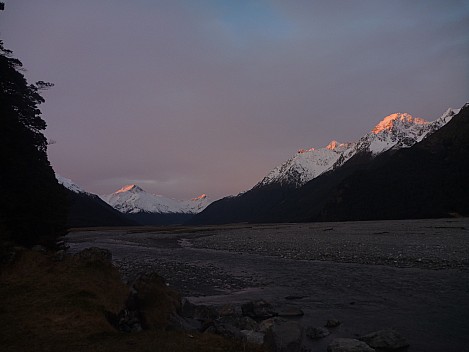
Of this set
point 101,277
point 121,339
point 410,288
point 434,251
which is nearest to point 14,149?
point 101,277

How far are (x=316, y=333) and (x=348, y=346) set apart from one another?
8.48 ft

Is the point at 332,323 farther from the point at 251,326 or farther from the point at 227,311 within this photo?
the point at 227,311

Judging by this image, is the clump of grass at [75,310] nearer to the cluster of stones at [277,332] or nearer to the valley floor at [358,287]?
the cluster of stones at [277,332]

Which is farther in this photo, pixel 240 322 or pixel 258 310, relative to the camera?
pixel 258 310

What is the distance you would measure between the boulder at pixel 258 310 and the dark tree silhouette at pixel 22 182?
1729 cm

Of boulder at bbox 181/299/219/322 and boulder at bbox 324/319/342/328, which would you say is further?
boulder at bbox 181/299/219/322

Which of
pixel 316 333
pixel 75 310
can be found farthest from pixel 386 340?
pixel 75 310

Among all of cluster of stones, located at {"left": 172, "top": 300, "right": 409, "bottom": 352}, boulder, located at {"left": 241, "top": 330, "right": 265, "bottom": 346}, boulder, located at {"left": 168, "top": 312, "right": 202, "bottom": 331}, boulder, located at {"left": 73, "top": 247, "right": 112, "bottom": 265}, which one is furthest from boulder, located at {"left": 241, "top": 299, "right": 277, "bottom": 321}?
boulder, located at {"left": 73, "top": 247, "right": 112, "bottom": 265}

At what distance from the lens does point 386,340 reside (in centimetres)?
1578

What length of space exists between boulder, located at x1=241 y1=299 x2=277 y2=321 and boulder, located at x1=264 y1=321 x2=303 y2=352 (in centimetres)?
328

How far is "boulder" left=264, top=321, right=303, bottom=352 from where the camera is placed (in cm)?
1573

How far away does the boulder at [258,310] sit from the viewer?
2108 centimetres

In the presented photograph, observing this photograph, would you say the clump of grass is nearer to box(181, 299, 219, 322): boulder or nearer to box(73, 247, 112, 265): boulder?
box(73, 247, 112, 265): boulder

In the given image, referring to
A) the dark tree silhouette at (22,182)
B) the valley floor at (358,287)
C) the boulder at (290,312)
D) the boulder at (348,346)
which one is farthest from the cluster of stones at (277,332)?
the dark tree silhouette at (22,182)
